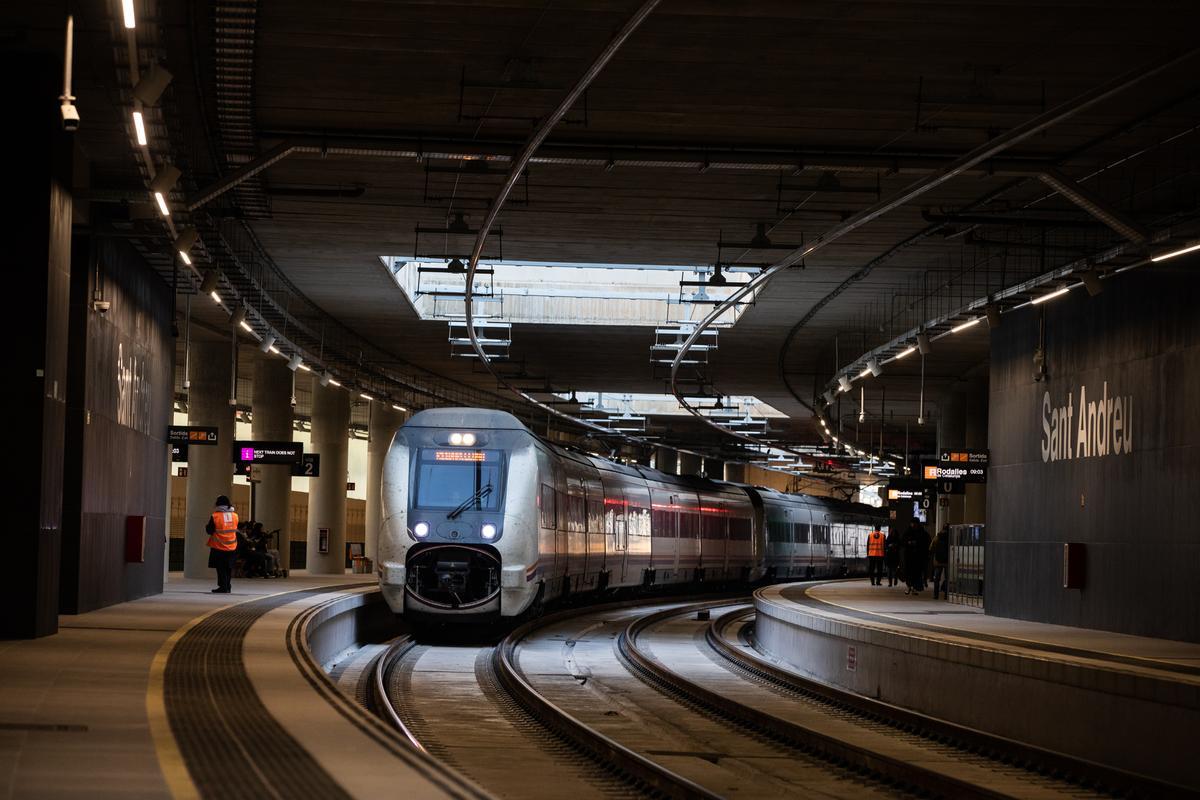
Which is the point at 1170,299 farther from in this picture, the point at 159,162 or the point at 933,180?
the point at 159,162

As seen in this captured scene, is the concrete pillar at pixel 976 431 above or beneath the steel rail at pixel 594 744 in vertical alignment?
above

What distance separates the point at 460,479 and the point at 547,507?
1.85 m

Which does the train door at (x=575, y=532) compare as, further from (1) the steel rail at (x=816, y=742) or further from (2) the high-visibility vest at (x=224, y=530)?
(2) the high-visibility vest at (x=224, y=530)

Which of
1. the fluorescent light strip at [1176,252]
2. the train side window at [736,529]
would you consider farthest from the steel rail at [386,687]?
the train side window at [736,529]

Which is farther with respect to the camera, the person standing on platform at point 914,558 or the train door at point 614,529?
the person standing on platform at point 914,558

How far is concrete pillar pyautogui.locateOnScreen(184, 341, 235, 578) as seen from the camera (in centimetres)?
4000

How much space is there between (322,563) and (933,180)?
31796mm

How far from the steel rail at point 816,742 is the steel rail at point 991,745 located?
1045 mm

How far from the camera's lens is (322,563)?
47344mm

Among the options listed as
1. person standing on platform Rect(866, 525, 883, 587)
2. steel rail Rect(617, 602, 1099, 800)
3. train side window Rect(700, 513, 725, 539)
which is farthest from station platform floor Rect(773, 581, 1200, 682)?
train side window Rect(700, 513, 725, 539)

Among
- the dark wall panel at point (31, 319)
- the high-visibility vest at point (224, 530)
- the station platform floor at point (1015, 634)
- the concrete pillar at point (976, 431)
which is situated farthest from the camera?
the concrete pillar at point (976, 431)

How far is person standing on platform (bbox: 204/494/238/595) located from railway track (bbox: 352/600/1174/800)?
4.51 m

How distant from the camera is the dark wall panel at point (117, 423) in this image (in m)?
21.9

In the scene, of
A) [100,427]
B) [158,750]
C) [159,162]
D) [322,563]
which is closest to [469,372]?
[322,563]
